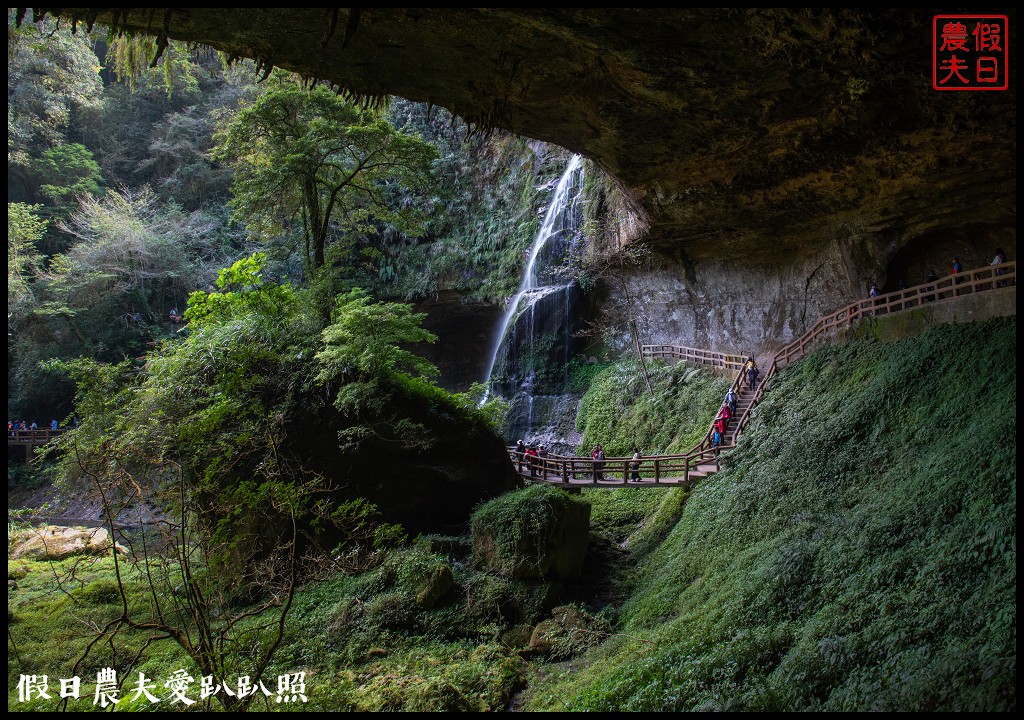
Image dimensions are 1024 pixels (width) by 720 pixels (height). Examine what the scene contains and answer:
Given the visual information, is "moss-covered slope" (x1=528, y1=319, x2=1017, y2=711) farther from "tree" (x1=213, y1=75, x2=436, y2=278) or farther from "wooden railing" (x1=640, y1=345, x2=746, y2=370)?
"tree" (x1=213, y1=75, x2=436, y2=278)

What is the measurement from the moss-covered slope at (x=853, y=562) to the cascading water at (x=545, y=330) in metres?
9.78

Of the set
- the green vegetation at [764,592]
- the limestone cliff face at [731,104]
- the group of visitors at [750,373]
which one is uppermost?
the limestone cliff face at [731,104]

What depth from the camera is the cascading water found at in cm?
2248

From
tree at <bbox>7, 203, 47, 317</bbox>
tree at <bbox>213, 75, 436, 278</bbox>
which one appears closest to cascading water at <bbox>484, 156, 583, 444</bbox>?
tree at <bbox>213, 75, 436, 278</bbox>

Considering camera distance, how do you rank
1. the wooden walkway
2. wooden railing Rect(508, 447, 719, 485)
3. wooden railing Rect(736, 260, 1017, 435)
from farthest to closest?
wooden railing Rect(508, 447, 719, 485), the wooden walkway, wooden railing Rect(736, 260, 1017, 435)

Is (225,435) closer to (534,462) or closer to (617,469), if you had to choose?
(534,462)

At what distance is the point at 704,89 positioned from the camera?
30.2ft

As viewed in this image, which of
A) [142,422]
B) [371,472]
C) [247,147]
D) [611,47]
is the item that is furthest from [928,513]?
[247,147]

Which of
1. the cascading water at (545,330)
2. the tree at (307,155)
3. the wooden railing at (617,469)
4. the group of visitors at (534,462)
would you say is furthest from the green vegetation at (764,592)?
the tree at (307,155)

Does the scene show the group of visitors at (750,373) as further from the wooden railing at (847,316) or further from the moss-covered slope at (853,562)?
the moss-covered slope at (853,562)

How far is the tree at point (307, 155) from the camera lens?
1537 cm

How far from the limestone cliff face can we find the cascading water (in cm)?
578

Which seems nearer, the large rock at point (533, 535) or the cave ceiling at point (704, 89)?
the cave ceiling at point (704, 89)

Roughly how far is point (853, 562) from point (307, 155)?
1471 centimetres
